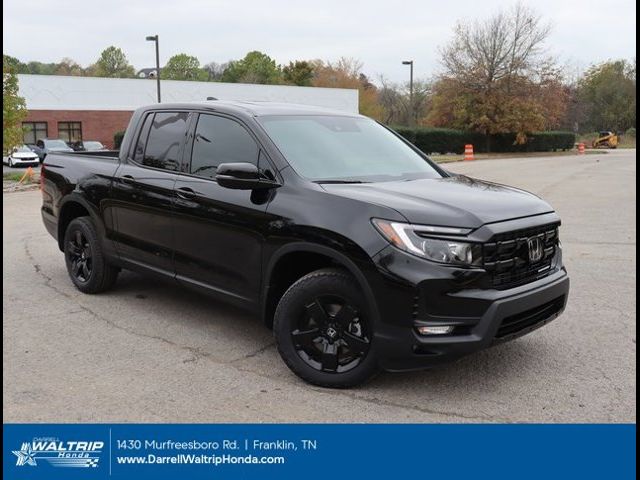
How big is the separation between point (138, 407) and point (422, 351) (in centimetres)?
167

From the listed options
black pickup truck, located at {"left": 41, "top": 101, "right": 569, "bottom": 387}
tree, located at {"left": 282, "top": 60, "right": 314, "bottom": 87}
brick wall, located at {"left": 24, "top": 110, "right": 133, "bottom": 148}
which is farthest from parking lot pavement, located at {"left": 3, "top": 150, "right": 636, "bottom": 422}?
tree, located at {"left": 282, "top": 60, "right": 314, "bottom": 87}

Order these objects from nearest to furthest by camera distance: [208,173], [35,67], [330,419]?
[330,419], [208,173], [35,67]

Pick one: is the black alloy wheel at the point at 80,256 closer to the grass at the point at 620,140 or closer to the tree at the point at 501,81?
the tree at the point at 501,81

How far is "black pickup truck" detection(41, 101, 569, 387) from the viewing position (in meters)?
3.73

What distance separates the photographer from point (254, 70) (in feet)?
317

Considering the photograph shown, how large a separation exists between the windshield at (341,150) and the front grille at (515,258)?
1062 mm

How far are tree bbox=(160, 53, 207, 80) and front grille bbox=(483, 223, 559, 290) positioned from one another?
363ft

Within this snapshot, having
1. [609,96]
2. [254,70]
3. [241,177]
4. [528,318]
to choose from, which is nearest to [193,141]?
[241,177]

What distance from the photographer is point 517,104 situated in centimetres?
4550

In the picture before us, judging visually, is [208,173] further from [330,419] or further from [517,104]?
[517,104]

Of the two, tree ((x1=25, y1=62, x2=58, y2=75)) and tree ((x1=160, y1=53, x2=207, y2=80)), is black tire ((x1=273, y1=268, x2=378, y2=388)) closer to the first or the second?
tree ((x1=160, y1=53, x2=207, y2=80))

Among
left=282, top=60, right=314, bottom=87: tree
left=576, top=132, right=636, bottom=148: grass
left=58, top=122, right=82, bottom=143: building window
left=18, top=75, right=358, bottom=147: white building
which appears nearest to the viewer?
left=18, top=75, right=358, bottom=147: white building

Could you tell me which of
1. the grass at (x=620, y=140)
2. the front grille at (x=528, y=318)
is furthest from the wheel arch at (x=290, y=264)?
the grass at (x=620, y=140)
